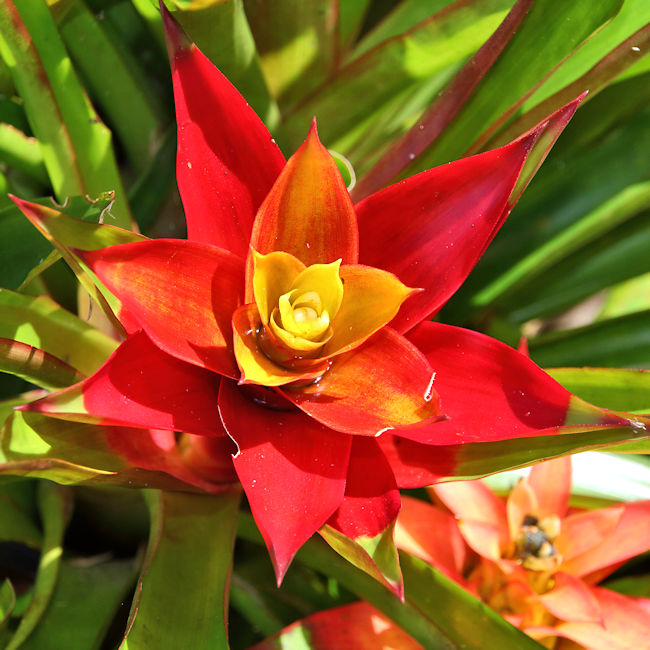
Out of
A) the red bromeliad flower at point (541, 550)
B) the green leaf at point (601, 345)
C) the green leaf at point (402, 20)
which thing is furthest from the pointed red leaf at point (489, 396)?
the green leaf at point (402, 20)

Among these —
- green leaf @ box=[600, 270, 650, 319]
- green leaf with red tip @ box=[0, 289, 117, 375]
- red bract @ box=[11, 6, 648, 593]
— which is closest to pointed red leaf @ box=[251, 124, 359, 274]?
red bract @ box=[11, 6, 648, 593]

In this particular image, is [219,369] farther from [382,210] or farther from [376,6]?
[376,6]

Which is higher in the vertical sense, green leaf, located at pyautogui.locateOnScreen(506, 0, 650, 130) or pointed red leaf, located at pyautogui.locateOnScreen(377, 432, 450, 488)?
green leaf, located at pyautogui.locateOnScreen(506, 0, 650, 130)

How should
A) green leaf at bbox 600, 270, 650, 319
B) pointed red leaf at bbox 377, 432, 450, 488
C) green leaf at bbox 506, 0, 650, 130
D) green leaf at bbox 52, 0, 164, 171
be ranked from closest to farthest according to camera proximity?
pointed red leaf at bbox 377, 432, 450, 488, green leaf at bbox 506, 0, 650, 130, green leaf at bbox 52, 0, 164, 171, green leaf at bbox 600, 270, 650, 319

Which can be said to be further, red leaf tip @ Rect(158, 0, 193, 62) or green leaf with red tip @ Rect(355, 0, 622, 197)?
green leaf with red tip @ Rect(355, 0, 622, 197)

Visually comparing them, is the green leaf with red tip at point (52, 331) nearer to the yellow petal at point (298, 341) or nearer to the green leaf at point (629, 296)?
the yellow petal at point (298, 341)

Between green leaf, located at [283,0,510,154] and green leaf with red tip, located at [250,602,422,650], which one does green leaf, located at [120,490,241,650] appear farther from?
green leaf, located at [283,0,510,154]

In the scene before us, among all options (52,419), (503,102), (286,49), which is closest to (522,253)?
(503,102)
